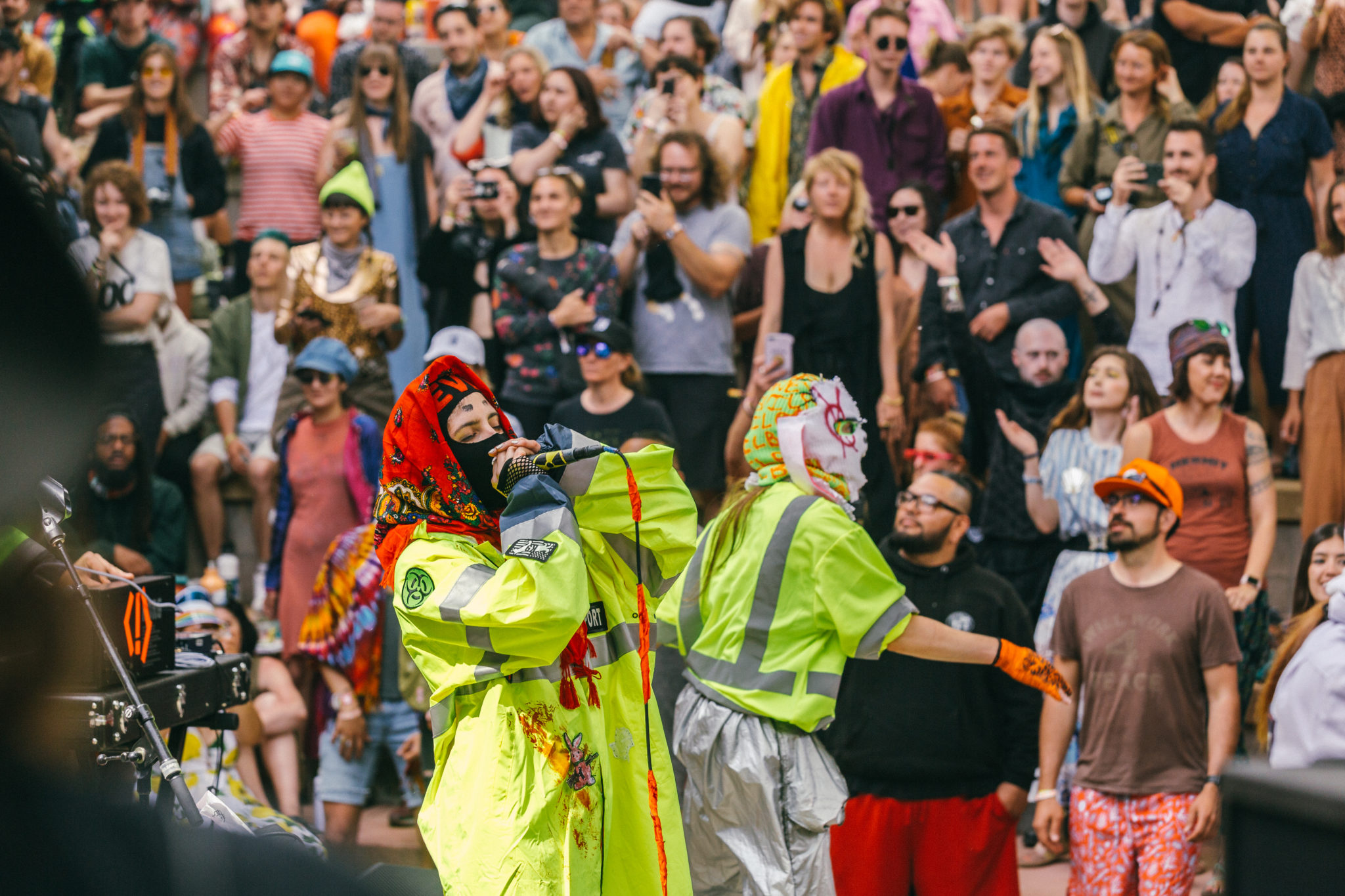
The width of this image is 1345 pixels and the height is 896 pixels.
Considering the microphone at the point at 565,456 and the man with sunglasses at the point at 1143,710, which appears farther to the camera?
the man with sunglasses at the point at 1143,710

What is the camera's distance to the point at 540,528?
9.87ft

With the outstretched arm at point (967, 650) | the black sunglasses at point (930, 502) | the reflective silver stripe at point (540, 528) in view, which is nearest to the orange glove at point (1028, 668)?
the outstretched arm at point (967, 650)

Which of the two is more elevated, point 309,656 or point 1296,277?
point 1296,277

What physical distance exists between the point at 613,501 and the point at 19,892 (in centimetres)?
262

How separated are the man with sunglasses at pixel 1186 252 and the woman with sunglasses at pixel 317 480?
3679 mm

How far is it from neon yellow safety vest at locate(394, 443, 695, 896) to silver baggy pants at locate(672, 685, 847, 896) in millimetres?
617

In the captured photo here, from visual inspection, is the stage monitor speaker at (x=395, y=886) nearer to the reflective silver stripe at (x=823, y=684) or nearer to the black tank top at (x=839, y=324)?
the reflective silver stripe at (x=823, y=684)

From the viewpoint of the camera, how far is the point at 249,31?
909cm

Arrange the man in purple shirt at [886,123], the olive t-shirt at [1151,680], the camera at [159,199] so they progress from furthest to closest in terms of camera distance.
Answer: the camera at [159,199]
the man in purple shirt at [886,123]
the olive t-shirt at [1151,680]

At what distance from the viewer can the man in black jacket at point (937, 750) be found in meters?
4.46

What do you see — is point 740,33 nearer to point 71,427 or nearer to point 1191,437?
point 1191,437

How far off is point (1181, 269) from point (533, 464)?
14.2 feet

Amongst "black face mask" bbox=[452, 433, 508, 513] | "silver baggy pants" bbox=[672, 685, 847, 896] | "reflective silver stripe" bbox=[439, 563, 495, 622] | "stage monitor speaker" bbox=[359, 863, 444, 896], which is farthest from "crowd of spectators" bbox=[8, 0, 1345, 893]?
"stage monitor speaker" bbox=[359, 863, 444, 896]

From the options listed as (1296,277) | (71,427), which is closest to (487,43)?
(1296,277)
